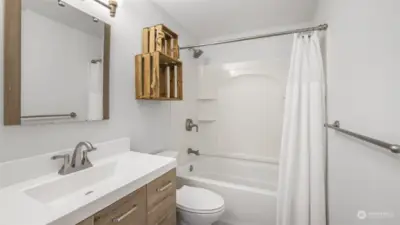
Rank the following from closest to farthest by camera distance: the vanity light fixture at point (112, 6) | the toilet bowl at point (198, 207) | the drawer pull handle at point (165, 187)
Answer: the drawer pull handle at point (165, 187) < the vanity light fixture at point (112, 6) < the toilet bowl at point (198, 207)

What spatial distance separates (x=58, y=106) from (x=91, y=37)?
1.82 ft

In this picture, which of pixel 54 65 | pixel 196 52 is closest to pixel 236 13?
pixel 196 52

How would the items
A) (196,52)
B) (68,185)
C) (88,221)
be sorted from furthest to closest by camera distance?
(196,52), (68,185), (88,221)

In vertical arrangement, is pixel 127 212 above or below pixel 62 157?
below

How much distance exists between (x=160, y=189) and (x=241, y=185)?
1.02 meters

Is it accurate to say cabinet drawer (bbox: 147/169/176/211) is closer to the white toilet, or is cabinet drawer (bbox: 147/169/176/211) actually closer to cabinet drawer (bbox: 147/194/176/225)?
cabinet drawer (bbox: 147/194/176/225)

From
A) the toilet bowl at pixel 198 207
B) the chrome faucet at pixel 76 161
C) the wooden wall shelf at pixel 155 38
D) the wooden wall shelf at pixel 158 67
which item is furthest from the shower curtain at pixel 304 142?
the chrome faucet at pixel 76 161

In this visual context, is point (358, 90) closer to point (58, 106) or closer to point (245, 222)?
point (245, 222)

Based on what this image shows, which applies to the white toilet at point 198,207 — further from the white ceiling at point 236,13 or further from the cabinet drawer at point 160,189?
the white ceiling at point 236,13

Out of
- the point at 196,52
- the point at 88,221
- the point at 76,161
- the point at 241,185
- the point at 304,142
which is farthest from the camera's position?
the point at 196,52

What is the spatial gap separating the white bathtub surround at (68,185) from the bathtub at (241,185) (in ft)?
2.66

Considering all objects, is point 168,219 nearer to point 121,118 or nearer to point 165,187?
point 165,187

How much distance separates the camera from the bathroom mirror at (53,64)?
951 mm

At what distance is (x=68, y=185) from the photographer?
1050 millimetres
